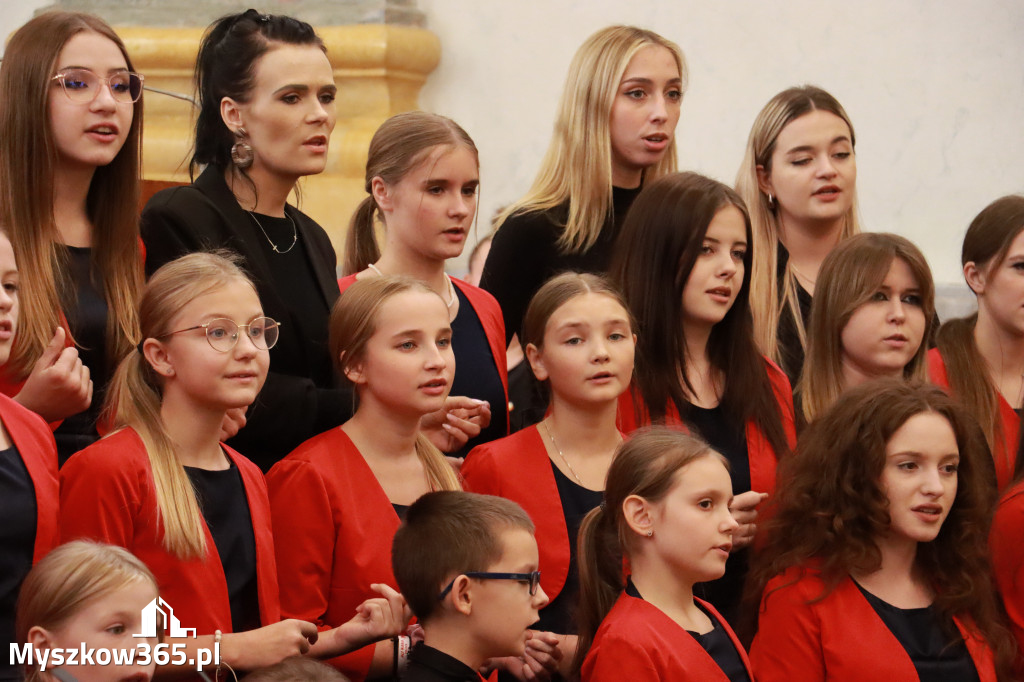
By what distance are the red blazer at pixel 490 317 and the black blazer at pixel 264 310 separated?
0.73 feet

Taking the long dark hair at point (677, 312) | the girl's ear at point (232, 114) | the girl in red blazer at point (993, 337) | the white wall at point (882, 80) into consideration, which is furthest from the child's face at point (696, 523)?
the white wall at point (882, 80)

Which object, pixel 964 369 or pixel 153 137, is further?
pixel 153 137

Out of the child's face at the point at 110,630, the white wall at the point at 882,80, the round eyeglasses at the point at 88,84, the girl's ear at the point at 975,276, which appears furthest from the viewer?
the white wall at the point at 882,80

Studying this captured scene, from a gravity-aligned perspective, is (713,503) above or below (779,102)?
below

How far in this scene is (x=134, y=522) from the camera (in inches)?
84.7

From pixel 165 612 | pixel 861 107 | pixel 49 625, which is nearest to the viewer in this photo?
pixel 49 625

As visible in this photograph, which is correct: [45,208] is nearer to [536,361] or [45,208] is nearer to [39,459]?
[39,459]

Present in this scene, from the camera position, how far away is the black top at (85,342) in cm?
241

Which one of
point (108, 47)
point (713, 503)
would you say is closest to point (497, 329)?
point (713, 503)

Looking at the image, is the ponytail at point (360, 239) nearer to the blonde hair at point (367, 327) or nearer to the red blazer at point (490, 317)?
the red blazer at point (490, 317)

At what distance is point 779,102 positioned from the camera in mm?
3361

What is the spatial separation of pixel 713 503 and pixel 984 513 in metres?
0.54

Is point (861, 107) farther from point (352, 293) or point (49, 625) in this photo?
point (49, 625)

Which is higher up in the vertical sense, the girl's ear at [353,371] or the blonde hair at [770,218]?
the blonde hair at [770,218]
